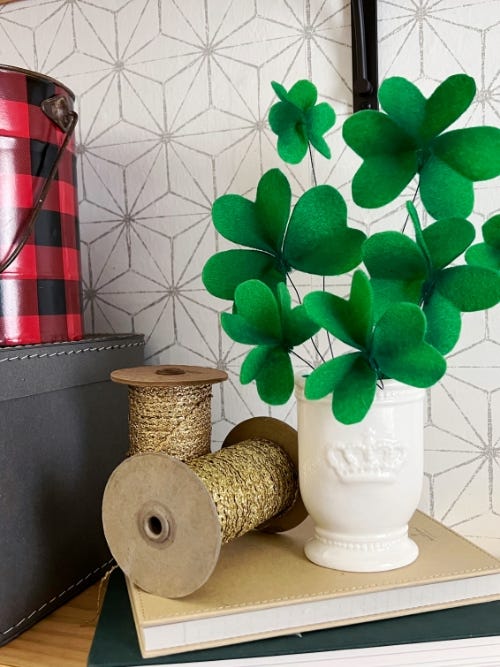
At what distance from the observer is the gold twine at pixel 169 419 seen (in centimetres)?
67

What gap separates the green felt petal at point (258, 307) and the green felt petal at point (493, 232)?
19 centimetres

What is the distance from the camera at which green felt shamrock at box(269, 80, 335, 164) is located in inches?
26.4

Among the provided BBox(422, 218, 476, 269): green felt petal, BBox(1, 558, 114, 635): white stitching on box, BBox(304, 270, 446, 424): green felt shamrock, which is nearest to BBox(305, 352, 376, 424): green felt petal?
BBox(304, 270, 446, 424): green felt shamrock

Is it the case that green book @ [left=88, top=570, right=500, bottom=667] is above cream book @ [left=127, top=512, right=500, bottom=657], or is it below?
below

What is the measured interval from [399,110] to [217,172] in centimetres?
38

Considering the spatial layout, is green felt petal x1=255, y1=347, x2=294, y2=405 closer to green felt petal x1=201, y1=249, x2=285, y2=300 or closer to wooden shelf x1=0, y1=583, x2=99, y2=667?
green felt petal x1=201, y1=249, x2=285, y2=300

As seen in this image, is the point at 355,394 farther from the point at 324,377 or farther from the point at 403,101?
the point at 403,101

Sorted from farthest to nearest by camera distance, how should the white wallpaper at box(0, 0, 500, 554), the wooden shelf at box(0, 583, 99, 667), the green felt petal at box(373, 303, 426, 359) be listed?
1. the white wallpaper at box(0, 0, 500, 554)
2. the wooden shelf at box(0, 583, 99, 667)
3. the green felt petal at box(373, 303, 426, 359)

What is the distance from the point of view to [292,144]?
0.68 m

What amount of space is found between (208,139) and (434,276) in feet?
1.49

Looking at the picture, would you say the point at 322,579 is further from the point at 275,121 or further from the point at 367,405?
the point at 275,121

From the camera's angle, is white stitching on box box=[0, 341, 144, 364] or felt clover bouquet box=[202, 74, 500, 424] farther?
white stitching on box box=[0, 341, 144, 364]

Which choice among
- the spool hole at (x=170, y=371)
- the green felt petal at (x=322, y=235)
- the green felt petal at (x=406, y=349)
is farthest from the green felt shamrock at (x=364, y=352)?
the spool hole at (x=170, y=371)

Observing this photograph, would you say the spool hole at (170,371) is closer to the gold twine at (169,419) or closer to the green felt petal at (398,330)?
the gold twine at (169,419)
